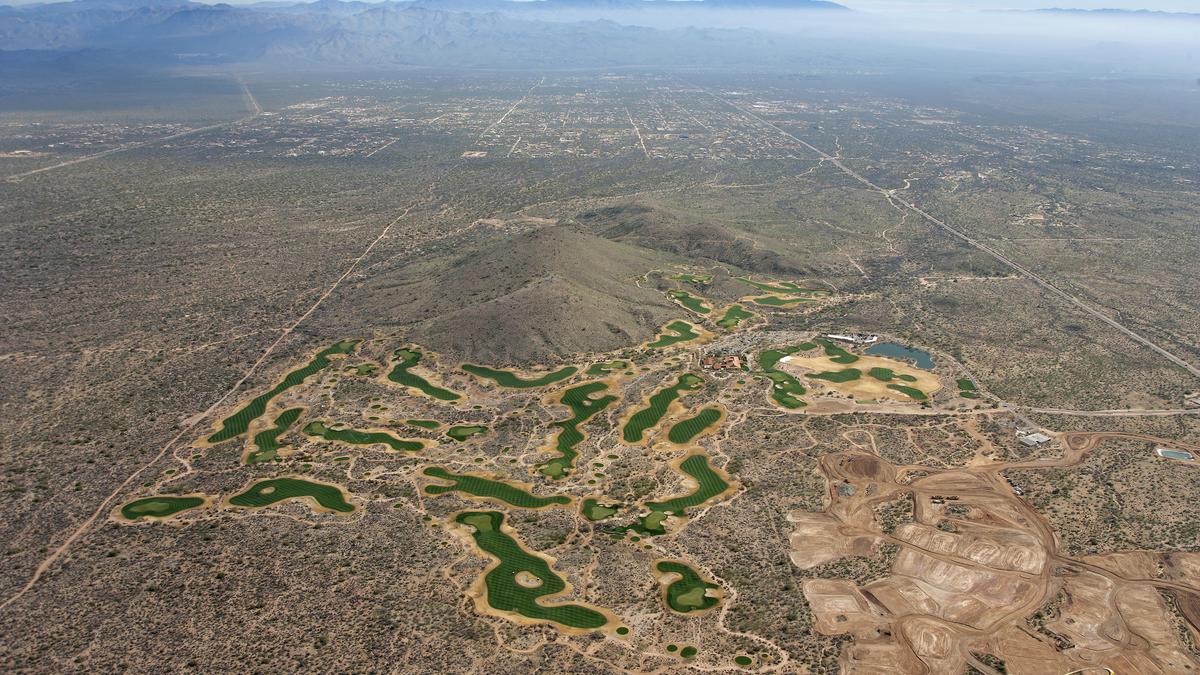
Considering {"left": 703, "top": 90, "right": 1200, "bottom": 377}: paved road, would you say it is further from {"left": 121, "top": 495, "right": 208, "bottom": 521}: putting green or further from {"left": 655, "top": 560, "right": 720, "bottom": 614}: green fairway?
{"left": 121, "top": 495, "right": 208, "bottom": 521}: putting green

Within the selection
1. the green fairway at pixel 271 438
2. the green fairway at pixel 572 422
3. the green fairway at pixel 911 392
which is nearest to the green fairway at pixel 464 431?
the green fairway at pixel 572 422

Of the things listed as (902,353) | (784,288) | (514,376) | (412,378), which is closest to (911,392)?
→ (902,353)

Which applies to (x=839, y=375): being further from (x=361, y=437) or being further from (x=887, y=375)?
(x=361, y=437)

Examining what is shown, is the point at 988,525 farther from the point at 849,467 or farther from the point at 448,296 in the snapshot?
the point at 448,296

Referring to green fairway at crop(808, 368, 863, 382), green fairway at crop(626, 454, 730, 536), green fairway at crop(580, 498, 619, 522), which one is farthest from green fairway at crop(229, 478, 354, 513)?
green fairway at crop(808, 368, 863, 382)

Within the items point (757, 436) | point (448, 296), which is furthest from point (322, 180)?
point (757, 436)

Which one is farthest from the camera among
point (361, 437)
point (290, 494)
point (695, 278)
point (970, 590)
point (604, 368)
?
point (695, 278)

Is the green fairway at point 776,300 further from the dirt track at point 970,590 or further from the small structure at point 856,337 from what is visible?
the dirt track at point 970,590

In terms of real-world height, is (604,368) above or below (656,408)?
above
